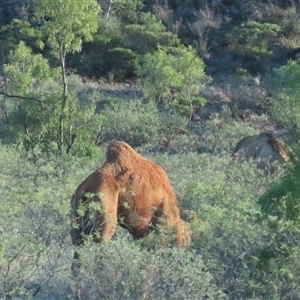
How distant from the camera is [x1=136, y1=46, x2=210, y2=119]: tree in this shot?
24859 mm

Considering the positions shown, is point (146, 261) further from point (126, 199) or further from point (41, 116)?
point (41, 116)

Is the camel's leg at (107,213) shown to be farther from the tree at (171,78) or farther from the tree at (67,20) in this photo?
the tree at (171,78)

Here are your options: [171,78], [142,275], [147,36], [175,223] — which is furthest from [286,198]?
[147,36]

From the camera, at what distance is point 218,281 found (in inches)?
269

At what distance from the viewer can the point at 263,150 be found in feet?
49.9

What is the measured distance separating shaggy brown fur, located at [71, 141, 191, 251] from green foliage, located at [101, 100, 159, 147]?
45.4 feet

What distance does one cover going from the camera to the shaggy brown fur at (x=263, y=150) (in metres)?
14.6

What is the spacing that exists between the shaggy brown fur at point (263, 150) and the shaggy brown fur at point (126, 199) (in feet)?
20.7

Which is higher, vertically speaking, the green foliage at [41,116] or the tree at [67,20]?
the tree at [67,20]

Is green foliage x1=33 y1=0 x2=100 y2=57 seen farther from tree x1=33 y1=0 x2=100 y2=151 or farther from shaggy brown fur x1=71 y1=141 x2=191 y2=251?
shaggy brown fur x1=71 y1=141 x2=191 y2=251

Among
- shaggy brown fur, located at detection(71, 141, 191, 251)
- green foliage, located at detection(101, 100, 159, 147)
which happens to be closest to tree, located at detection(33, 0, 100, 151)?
green foliage, located at detection(101, 100, 159, 147)

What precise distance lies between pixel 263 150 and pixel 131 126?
805cm

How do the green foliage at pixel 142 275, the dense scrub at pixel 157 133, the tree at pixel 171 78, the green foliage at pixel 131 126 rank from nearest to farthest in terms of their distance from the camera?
the green foliage at pixel 142 275 < the dense scrub at pixel 157 133 < the green foliage at pixel 131 126 < the tree at pixel 171 78

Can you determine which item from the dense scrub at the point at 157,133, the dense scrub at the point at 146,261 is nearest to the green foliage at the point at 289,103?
the dense scrub at the point at 157,133
